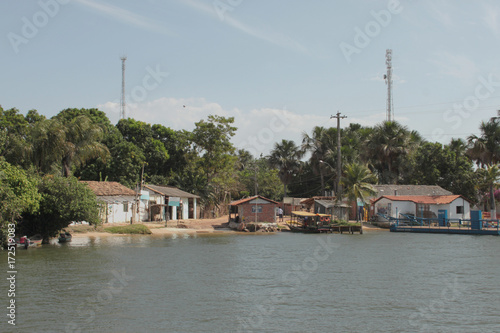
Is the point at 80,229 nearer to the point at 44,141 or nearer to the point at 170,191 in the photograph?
the point at 44,141

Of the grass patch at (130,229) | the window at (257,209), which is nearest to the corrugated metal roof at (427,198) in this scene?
the window at (257,209)

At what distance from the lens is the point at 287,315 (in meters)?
16.7

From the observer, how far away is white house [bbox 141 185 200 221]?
174ft

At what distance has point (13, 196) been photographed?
1085 inches

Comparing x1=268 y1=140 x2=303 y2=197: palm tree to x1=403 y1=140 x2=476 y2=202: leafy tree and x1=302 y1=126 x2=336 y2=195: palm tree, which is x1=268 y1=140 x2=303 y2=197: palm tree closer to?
x1=302 y1=126 x2=336 y2=195: palm tree

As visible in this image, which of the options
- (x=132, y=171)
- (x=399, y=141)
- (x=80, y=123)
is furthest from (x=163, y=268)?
(x=399, y=141)

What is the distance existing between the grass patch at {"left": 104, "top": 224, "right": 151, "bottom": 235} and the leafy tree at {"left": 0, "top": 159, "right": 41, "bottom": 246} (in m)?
12.4

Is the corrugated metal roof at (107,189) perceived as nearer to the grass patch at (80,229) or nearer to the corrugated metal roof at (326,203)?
the grass patch at (80,229)

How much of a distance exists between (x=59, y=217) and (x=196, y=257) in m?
10.6

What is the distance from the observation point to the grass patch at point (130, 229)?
42.5 metres

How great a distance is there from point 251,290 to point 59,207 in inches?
691

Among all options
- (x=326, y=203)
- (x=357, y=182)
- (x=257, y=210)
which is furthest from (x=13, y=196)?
(x=326, y=203)

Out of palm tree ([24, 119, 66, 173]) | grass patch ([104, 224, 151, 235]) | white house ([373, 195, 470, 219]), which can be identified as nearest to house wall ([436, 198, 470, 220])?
white house ([373, 195, 470, 219])

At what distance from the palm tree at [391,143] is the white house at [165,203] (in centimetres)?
2500
